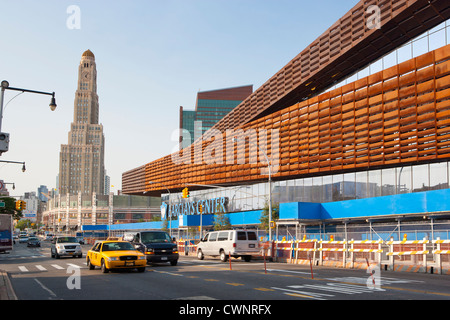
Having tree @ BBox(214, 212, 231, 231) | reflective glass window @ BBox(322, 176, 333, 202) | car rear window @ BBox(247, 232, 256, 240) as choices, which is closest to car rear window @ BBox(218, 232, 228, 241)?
car rear window @ BBox(247, 232, 256, 240)

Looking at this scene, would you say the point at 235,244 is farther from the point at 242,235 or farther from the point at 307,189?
the point at 307,189

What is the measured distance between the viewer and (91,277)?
59.9 ft

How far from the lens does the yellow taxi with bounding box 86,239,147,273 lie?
20.1 metres

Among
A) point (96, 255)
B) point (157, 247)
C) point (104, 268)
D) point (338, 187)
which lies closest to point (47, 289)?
point (104, 268)

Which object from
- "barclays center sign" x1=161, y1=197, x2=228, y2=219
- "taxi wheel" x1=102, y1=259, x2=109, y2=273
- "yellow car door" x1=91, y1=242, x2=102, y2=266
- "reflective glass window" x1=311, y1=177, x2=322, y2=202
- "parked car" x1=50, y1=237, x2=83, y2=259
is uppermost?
"reflective glass window" x1=311, y1=177, x2=322, y2=202

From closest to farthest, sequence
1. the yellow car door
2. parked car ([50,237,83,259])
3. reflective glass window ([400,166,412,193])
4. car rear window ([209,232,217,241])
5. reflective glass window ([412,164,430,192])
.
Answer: the yellow car door → car rear window ([209,232,217,241]) → parked car ([50,237,83,259]) → reflective glass window ([412,164,430,192]) → reflective glass window ([400,166,412,193])

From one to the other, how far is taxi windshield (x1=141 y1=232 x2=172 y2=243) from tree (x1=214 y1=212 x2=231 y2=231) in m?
35.9

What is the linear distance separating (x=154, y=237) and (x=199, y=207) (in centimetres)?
3791

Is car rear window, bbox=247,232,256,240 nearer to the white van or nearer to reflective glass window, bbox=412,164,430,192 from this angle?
the white van

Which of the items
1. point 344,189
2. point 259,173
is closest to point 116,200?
point 259,173

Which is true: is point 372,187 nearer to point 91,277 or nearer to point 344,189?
point 344,189

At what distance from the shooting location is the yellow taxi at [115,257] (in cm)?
2012

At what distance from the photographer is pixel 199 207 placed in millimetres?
64375
